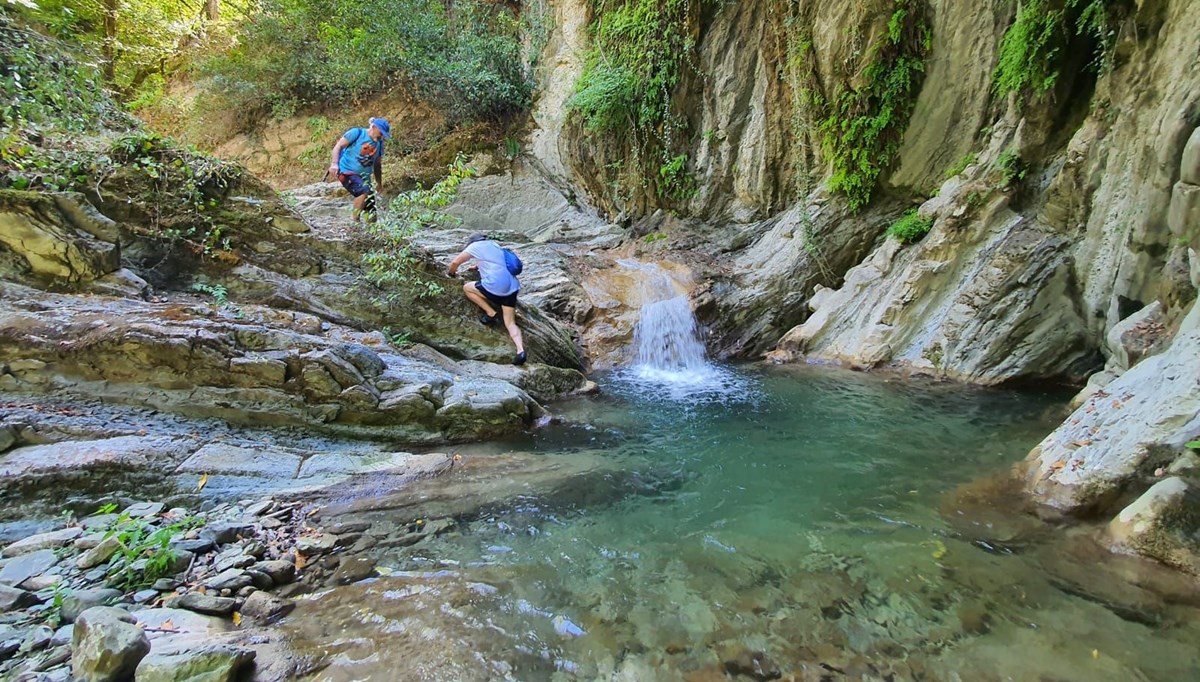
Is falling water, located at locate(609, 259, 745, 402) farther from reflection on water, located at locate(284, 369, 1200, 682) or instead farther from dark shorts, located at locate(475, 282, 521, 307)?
reflection on water, located at locate(284, 369, 1200, 682)

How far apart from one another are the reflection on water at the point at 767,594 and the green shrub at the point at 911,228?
5.79 meters

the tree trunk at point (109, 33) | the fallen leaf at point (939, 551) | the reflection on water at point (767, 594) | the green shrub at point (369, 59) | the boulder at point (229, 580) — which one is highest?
the green shrub at point (369, 59)

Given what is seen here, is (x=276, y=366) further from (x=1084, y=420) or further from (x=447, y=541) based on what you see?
(x=1084, y=420)

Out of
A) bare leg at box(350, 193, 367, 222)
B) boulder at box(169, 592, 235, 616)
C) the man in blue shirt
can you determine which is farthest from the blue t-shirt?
boulder at box(169, 592, 235, 616)

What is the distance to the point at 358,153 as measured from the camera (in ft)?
26.6

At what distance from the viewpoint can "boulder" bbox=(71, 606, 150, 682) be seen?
2.05m

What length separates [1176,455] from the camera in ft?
10.9

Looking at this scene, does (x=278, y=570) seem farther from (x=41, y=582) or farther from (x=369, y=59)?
(x=369, y=59)

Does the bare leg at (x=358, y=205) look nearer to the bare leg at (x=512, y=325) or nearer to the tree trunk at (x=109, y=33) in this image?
the bare leg at (x=512, y=325)

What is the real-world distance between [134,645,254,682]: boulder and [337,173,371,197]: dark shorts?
7223mm

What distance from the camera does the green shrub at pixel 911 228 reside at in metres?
9.18

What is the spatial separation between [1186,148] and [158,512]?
965 centimetres

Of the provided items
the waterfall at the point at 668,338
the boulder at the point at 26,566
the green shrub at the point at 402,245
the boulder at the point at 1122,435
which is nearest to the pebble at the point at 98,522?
the boulder at the point at 26,566

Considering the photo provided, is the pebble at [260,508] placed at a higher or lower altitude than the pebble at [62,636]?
higher
